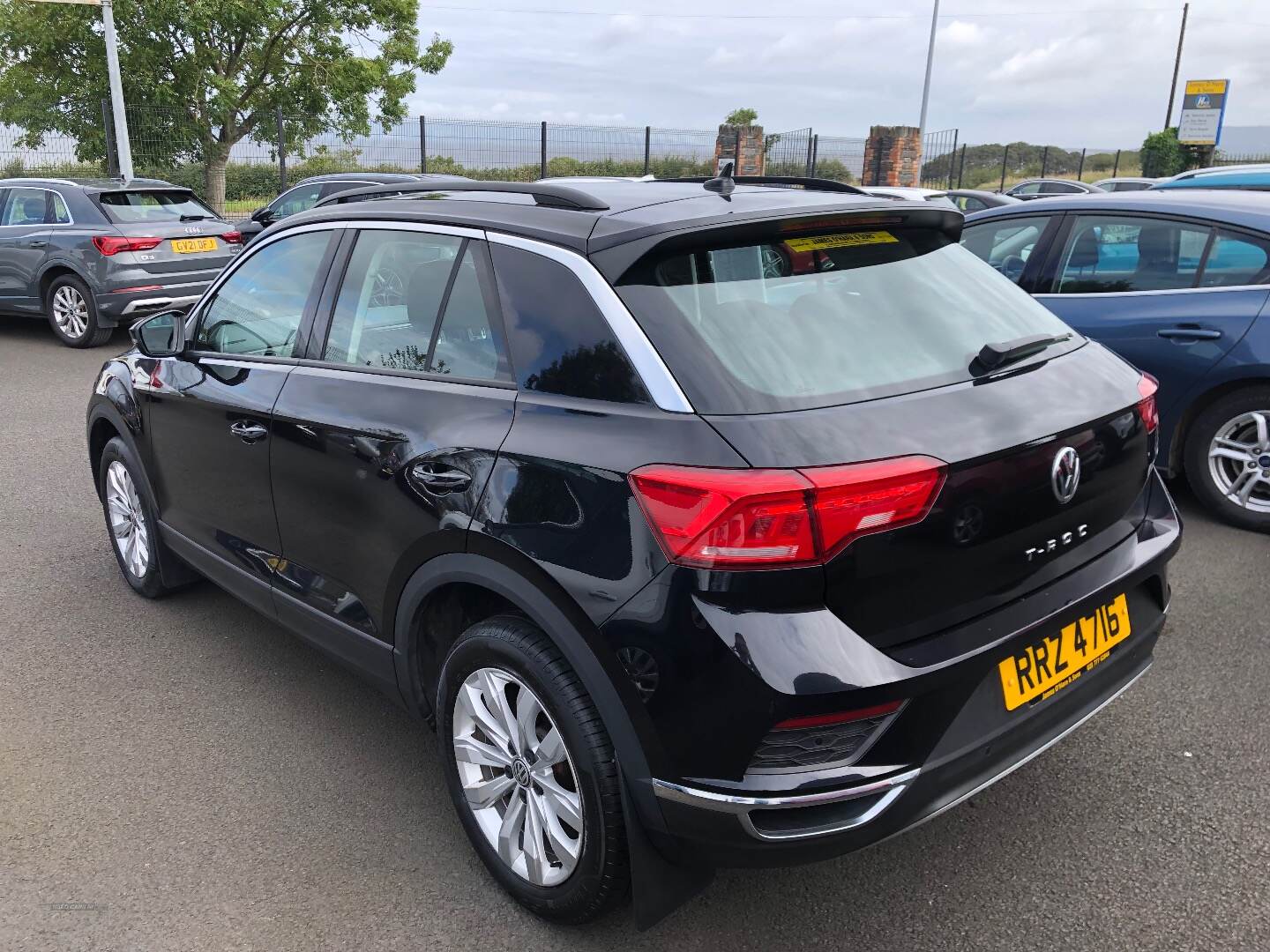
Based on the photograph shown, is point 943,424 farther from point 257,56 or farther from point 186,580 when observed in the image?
point 257,56

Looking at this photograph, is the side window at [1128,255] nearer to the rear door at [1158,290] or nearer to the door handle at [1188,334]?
the rear door at [1158,290]

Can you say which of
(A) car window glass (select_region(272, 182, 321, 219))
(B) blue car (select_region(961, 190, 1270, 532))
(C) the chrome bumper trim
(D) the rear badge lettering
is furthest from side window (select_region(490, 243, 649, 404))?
(A) car window glass (select_region(272, 182, 321, 219))

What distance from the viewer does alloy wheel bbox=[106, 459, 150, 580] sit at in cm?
420

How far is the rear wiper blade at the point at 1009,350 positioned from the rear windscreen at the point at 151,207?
32.5 feet

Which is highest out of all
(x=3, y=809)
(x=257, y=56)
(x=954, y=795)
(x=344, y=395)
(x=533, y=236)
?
(x=257, y=56)

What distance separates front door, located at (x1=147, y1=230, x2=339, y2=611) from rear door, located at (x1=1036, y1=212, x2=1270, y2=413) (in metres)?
3.90

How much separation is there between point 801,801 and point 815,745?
11 centimetres

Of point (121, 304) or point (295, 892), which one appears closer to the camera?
point (295, 892)

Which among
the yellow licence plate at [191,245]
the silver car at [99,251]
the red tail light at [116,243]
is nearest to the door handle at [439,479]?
the silver car at [99,251]

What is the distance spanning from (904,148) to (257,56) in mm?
16965

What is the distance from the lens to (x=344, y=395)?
2.85 m

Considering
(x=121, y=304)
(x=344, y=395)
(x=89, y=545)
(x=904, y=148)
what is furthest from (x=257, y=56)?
(x=344, y=395)

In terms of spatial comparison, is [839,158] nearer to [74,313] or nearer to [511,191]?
[74,313]

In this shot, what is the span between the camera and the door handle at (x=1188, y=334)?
15.7 feet
